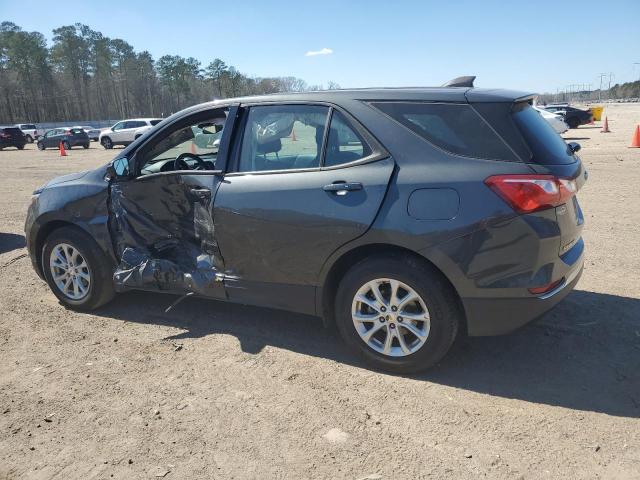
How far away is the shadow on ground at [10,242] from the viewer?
23.7 feet

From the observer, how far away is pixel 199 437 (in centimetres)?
287

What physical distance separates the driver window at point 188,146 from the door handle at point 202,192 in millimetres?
372

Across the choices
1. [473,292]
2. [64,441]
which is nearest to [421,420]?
[473,292]

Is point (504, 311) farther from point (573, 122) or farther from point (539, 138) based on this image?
point (573, 122)

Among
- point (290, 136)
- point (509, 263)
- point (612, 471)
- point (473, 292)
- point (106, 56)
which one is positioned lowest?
point (612, 471)

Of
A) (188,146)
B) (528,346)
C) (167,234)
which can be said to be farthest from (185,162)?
(528,346)

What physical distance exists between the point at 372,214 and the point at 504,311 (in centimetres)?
100

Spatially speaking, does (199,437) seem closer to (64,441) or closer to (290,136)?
(64,441)

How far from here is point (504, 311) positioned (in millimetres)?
3055

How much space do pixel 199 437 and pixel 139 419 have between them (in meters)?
0.46

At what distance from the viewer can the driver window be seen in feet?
14.0

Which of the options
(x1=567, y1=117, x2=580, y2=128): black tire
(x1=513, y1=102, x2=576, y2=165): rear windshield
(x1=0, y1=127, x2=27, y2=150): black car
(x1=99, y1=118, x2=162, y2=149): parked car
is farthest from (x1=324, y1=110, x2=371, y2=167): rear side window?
(x1=0, y1=127, x2=27, y2=150): black car

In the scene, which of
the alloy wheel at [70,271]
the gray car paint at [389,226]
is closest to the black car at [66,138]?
the alloy wheel at [70,271]

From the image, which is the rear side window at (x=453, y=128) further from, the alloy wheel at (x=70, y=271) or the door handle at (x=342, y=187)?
the alloy wheel at (x=70, y=271)
